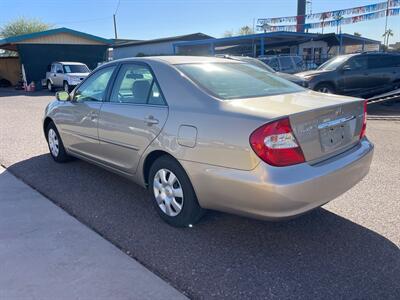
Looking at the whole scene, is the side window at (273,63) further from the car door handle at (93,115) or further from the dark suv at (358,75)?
the car door handle at (93,115)

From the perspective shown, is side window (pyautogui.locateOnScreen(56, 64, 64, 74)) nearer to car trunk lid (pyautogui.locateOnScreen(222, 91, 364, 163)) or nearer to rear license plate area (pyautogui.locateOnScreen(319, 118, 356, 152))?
car trunk lid (pyautogui.locateOnScreen(222, 91, 364, 163))

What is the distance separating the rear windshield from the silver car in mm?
13

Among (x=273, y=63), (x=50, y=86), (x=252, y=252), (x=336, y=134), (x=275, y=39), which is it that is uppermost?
(x=275, y=39)

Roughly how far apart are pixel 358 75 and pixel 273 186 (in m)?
10.4

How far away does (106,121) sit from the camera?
425 cm

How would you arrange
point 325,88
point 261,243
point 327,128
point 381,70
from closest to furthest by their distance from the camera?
point 327,128
point 261,243
point 325,88
point 381,70

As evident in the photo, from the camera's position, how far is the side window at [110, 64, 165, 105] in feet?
12.2

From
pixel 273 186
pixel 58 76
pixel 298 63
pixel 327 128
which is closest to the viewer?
pixel 273 186

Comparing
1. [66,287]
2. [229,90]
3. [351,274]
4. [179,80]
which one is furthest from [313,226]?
[66,287]

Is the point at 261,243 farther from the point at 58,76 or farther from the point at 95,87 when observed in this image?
the point at 58,76

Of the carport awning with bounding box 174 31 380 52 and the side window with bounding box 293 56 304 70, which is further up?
the carport awning with bounding box 174 31 380 52

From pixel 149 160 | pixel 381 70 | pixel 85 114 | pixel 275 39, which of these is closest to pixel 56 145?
pixel 85 114

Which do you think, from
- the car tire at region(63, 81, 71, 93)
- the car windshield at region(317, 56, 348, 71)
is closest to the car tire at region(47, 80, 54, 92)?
the car tire at region(63, 81, 71, 93)

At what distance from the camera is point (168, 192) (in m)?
3.56
